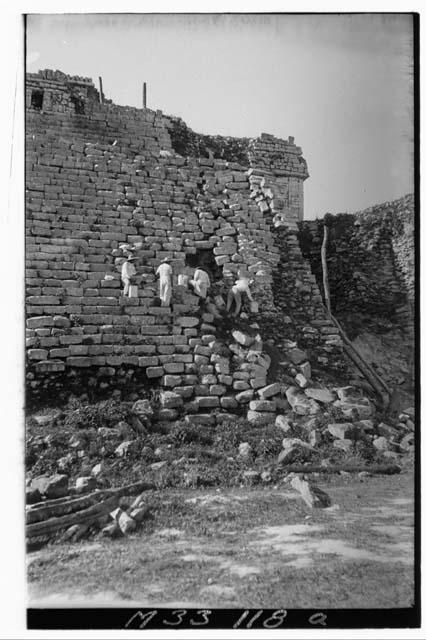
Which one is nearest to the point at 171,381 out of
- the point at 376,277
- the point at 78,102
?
the point at 376,277

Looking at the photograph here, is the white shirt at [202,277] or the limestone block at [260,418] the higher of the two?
the white shirt at [202,277]

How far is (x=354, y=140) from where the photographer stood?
19.2 ft

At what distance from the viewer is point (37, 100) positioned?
7.45 meters

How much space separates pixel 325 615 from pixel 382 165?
434cm

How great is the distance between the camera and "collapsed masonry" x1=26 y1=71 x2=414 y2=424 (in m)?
5.92

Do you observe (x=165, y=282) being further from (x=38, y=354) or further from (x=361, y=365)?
(x=361, y=365)

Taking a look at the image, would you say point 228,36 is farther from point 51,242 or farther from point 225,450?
point 225,450

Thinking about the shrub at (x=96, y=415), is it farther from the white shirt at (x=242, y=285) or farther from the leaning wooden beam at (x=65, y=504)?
the white shirt at (x=242, y=285)

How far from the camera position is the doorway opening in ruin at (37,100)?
712 centimetres

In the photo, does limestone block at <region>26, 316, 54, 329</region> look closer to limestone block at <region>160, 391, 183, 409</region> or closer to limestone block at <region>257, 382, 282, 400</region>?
limestone block at <region>160, 391, 183, 409</region>

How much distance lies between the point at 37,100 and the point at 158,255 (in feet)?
9.53

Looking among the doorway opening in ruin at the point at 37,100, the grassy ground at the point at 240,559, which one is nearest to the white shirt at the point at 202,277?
the grassy ground at the point at 240,559

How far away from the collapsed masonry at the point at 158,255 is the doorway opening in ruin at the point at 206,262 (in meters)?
0.01

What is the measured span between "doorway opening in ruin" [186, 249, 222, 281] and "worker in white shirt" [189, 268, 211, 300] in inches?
8.6
